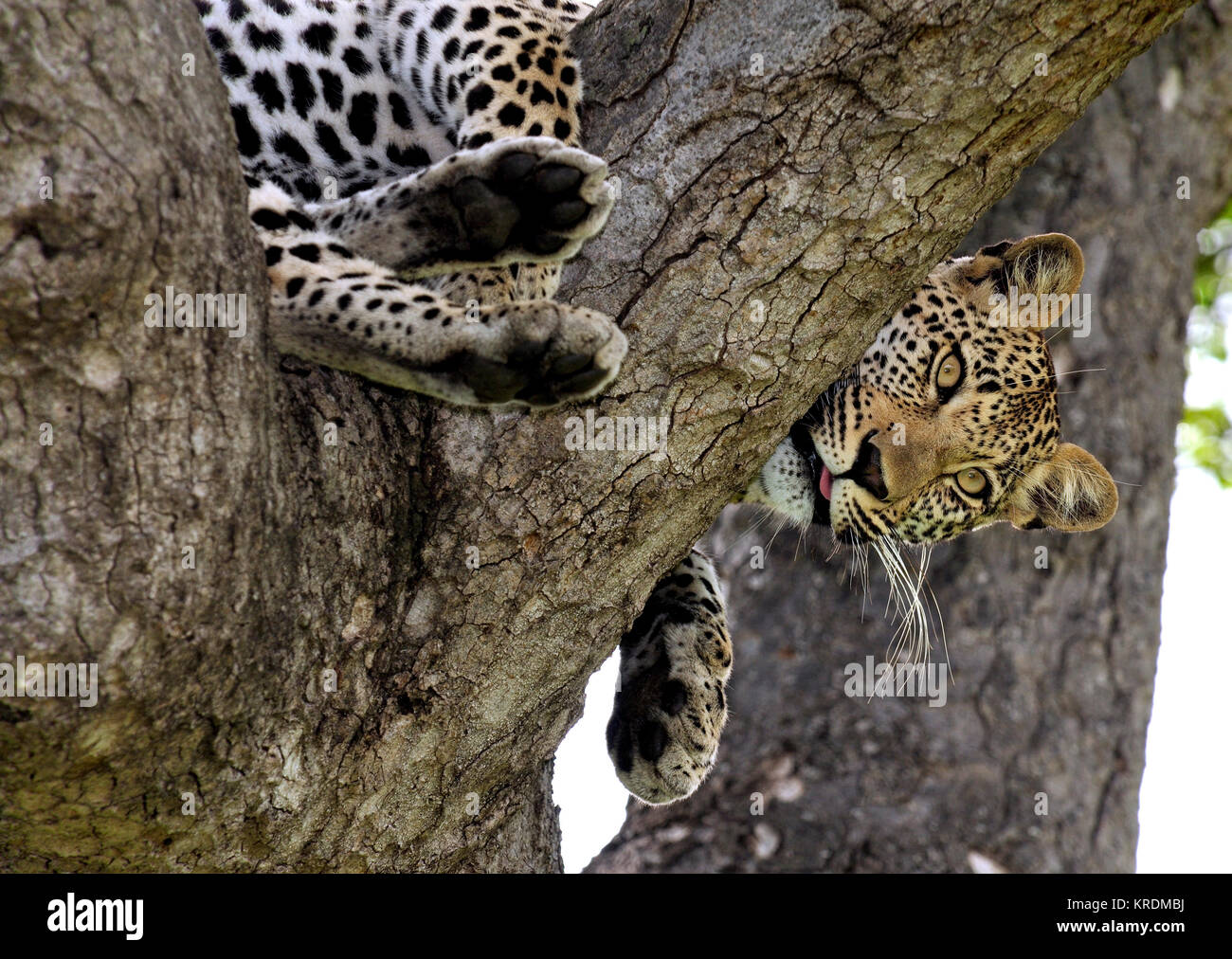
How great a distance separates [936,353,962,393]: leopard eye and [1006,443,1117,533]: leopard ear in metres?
0.65

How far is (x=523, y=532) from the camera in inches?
137

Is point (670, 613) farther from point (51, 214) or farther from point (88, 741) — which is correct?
point (51, 214)

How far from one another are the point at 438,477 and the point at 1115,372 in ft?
16.0

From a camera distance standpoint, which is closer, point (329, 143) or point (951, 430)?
point (329, 143)

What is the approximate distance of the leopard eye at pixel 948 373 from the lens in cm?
528

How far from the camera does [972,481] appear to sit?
5496 mm

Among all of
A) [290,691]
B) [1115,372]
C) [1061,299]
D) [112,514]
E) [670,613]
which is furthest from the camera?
[1115,372]

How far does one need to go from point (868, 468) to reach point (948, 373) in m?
0.61

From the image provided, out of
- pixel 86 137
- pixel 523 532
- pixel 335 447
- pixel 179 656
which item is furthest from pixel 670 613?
pixel 86 137

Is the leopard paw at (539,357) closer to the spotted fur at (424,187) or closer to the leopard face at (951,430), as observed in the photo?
the spotted fur at (424,187)
